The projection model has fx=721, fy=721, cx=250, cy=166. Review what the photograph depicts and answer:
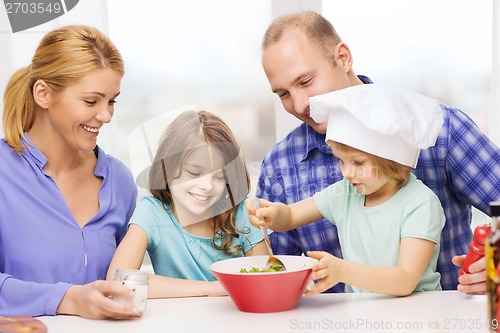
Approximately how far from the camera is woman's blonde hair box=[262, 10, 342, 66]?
→ 1749 mm

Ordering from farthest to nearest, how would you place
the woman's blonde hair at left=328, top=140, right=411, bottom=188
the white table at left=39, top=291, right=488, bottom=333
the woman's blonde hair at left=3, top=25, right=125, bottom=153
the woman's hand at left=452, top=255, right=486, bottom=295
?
the woman's blonde hair at left=3, top=25, right=125, bottom=153 → the woman's blonde hair at left=328, top=140, right=411, bottom=188 → the woman's hand at left=452, top=255, right=486, bottom=295 → the white table at left=39, top=291, right=488, bottom=333

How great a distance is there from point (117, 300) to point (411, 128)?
61 cm

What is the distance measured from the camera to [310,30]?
69.3 inches

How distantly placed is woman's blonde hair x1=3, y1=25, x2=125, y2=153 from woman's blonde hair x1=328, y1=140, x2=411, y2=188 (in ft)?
1.74

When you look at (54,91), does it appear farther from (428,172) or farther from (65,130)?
(428,172)

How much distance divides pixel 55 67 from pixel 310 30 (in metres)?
0.62

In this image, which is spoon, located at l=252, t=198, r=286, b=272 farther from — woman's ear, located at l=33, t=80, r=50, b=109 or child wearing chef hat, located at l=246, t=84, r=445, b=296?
woman's ear, located at l=33, t=80, r=50, b=109

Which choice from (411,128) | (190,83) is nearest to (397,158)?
(411,128)

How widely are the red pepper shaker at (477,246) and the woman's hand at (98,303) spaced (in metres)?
0.59

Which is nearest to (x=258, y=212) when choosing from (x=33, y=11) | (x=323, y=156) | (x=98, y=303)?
(x=98, y=303)

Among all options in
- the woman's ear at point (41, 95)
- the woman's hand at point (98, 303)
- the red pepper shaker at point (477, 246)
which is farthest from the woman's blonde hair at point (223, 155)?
the red pepper shaker at point (477, 246)

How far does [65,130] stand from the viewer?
1569 millimetres

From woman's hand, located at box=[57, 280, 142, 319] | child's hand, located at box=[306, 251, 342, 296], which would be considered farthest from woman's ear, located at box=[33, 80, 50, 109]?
child's hand, located at box=[306, 251, 342, 296]

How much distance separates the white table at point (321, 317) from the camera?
1.16 m
